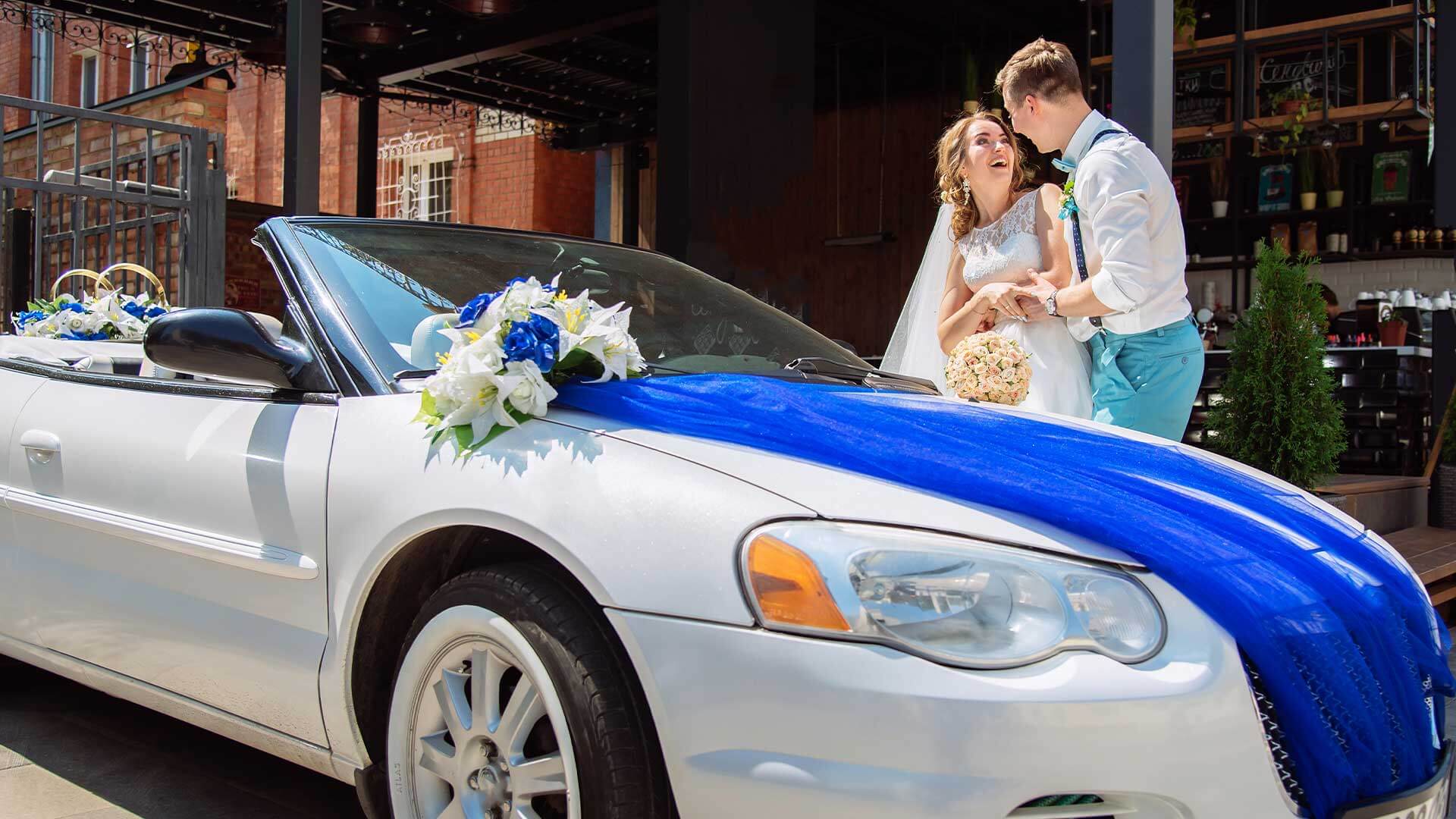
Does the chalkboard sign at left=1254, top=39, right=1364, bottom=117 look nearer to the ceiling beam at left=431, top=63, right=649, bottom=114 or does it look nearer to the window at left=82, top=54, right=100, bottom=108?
the ceiling beam at left=431, top=63, right=649, bottom=114

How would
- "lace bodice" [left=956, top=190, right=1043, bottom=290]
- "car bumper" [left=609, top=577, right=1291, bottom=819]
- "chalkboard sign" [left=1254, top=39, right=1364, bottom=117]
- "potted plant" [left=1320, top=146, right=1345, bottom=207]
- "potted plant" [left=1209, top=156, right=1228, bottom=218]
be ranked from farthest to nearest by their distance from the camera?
"potted plant" [left=1209, top=156, right=1228, bottom=218] < "potted plant" [left=1320, top=146, right=1345, bottom=207] < "chalkboard sign" [left=1254, top=39, right=1364, bottom=117] < "lace bodice" [left=956, top=190, right=1043, bottom=290] < "car bumper" [left=609, top=577, right=1291, bottom=819]

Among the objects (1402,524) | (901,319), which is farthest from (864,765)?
(1402,524)

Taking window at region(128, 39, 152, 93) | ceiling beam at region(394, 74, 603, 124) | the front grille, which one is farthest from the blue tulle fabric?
window at region(128, 39, 152, 93)

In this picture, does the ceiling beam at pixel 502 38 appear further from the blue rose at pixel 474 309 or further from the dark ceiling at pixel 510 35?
the blue rose at pixel 474 309

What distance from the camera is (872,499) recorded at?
66.9 inches

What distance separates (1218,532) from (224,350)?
1.78 meters

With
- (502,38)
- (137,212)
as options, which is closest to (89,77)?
(502,38)

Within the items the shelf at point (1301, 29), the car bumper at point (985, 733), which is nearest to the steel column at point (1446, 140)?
the shelf at point (1301, 29)

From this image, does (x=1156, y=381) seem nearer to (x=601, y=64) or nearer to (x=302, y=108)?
(x=302, y=108)

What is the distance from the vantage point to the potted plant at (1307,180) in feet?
38.2

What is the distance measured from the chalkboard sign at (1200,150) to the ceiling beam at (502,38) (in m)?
5.63

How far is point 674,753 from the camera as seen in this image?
165cm

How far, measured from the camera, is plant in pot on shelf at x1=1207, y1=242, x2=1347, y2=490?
19.3 ft

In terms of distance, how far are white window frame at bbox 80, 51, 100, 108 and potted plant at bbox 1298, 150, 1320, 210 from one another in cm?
1945
